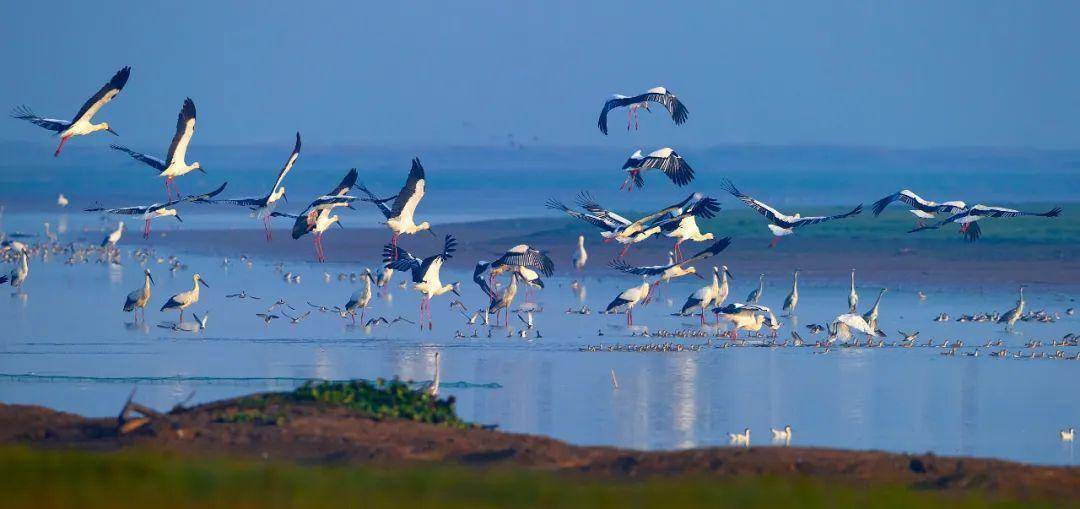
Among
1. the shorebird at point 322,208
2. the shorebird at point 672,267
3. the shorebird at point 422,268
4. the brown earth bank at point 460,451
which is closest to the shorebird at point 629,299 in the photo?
the shorebird at point 672,267

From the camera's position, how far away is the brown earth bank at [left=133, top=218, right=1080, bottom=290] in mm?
30484

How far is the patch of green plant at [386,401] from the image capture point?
12734mm

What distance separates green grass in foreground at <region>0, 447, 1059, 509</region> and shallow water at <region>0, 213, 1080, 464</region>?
3.19m

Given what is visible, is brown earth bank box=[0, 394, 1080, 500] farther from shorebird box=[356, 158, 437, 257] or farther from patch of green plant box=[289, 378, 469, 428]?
shorebird box=[356, 158, 437, 257]

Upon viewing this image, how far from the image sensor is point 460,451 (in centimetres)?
1173

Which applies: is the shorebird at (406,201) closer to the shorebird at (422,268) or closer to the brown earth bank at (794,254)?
the shorebird at (422,268)

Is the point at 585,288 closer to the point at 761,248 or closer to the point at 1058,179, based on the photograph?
the point at 761,248

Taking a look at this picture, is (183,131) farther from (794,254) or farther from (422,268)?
(794,254)

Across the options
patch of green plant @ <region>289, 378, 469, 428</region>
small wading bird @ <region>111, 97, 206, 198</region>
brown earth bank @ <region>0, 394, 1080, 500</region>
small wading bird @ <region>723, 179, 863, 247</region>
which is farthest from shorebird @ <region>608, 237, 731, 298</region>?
brown earth bank @ <region>0, 394, 1080, 500</region>

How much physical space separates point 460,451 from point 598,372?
647cm

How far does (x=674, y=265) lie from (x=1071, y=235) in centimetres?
1528

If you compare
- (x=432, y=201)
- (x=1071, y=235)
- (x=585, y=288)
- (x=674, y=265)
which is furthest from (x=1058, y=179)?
(x=674, y=265)

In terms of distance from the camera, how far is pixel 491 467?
1125 centimetres

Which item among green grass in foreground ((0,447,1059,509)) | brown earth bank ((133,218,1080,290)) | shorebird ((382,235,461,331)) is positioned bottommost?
green grass in foreground ((0,447,1059,509))
